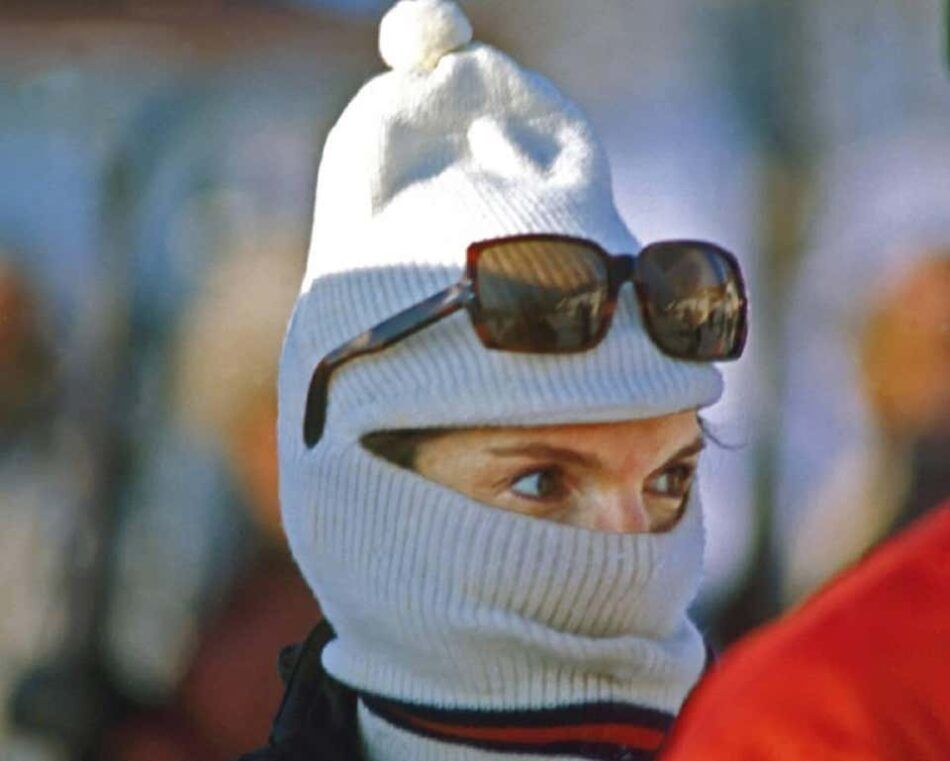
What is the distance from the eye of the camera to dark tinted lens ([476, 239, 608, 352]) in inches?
86.0

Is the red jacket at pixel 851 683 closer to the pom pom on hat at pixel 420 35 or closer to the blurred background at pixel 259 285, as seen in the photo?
the pom pom on hat at pixel 420 35

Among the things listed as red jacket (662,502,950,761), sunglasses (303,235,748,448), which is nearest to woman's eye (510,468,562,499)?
sunglasses (303,235,748,448)

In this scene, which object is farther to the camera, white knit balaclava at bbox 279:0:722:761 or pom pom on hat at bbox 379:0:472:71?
pom pom on hat at bbox 379:0:472:71

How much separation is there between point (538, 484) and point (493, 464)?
0.16ft

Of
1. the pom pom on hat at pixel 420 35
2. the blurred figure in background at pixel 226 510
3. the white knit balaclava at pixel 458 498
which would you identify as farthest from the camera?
the blurred figure in background at pixel 226 510

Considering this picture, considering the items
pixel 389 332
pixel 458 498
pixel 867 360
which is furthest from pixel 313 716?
pixel 867 360

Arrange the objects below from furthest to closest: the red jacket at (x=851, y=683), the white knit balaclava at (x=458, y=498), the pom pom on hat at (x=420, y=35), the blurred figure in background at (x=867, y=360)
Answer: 1. the blurred figure in background at (x=867, y=360)
2. the pom pom on hat at (x=420, y=35)
3. the white knit balaclava at (x=458, y=498)
4. the red jacket at (x=851, y=683)

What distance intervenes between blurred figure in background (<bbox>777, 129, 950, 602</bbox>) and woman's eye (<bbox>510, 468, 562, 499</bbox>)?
6.28 ft

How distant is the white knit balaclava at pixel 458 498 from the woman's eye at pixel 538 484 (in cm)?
3

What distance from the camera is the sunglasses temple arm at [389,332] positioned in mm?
2195

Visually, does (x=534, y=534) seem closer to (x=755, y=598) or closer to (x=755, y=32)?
(x=755, y=598)

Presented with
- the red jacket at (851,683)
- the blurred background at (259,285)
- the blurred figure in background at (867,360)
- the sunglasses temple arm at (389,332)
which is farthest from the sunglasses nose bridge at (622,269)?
the blurred figure in background at (867,360)

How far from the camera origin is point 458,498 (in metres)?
2.18

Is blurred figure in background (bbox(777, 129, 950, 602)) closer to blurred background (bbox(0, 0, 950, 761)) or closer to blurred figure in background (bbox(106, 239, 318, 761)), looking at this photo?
blurred background (bbox(0, 0, 950, 761))
